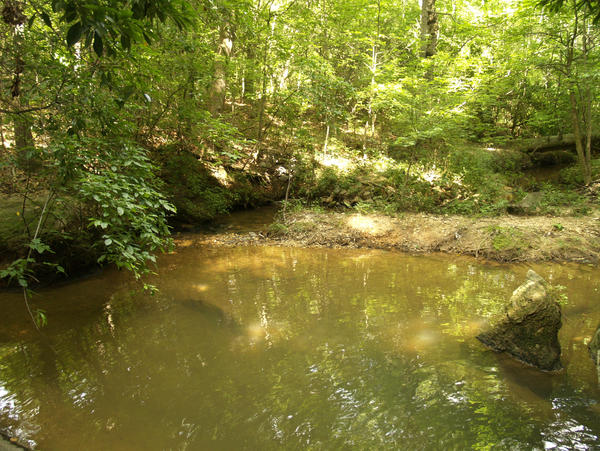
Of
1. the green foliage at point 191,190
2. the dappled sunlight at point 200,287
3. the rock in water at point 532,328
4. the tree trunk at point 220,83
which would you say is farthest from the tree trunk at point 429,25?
the dappled sunlight at point 200,287

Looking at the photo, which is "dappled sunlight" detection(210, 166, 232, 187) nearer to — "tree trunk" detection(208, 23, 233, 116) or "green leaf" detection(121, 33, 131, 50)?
"tree trunk" detection(208, 23, 233, 116)

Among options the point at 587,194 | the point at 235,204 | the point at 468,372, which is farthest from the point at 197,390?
the point at 587,194

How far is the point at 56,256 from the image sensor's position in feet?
19.4

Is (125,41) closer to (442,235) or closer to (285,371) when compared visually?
(285,371)

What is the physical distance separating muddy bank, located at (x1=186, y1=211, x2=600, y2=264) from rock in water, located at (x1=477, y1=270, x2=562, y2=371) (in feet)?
12.8

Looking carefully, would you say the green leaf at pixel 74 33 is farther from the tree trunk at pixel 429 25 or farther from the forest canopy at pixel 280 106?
the tree trunk at pixel 429 25

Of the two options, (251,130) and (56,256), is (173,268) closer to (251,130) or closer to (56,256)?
(56,256)

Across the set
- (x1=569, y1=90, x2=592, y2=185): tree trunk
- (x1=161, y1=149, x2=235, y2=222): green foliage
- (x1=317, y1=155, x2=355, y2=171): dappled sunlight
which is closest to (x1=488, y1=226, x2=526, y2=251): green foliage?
(x1=569, y1=90, x2=592, y2=185): tree trunk

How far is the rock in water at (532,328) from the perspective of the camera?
3.56 m

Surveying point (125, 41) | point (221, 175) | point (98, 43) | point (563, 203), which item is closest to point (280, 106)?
point (221, 175)

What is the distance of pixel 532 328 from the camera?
3639 millimetres

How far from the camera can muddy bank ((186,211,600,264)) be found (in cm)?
724

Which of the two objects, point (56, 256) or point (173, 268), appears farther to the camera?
point (173, 268)

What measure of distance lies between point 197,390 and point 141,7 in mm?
3288
